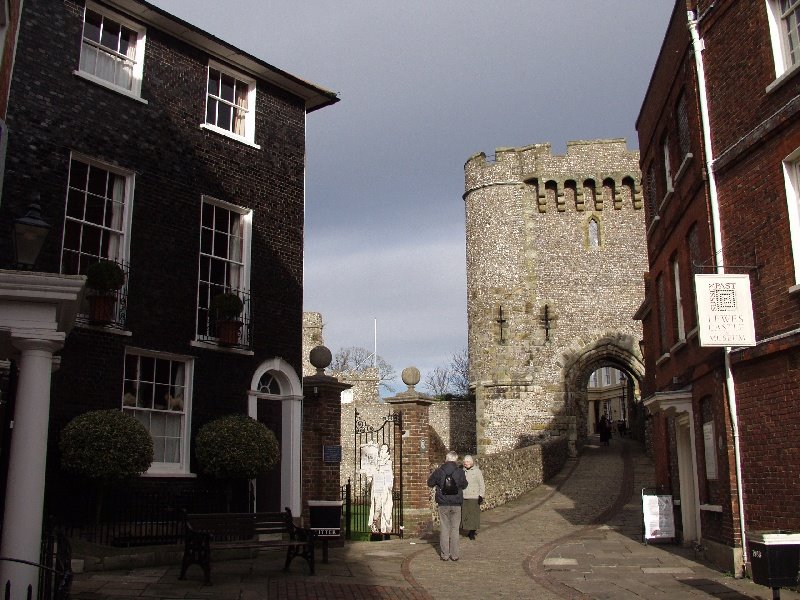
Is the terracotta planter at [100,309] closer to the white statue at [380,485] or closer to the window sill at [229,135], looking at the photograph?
the window sill at [229,135]

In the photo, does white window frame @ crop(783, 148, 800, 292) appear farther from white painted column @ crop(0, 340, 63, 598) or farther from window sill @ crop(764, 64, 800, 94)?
white painted column @ crop(0, 340, 63, 598)

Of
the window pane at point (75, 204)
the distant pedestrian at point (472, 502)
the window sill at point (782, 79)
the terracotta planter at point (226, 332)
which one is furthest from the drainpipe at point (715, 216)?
the window pane at point (75, 204)

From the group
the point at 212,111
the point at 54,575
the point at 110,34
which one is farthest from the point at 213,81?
the point at 54,575

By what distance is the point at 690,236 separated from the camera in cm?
1341

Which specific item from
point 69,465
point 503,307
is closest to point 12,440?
point 69,465

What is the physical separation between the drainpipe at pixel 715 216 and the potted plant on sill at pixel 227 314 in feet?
24.6

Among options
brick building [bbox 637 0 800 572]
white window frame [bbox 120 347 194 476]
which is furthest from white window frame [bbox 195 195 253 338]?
brick building [bbox 637 0 800 572]

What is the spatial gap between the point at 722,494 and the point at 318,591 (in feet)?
18.9

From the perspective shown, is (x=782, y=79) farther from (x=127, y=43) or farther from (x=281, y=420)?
(x=127, y=43)

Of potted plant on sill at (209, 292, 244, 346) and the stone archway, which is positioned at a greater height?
the stone archway

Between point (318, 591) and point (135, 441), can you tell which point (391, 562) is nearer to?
point (318, 591)

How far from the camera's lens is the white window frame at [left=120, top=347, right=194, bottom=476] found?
12.6 m

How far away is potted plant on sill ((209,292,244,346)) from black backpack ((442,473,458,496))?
14.2 feet

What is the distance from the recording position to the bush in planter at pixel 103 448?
10859mm
